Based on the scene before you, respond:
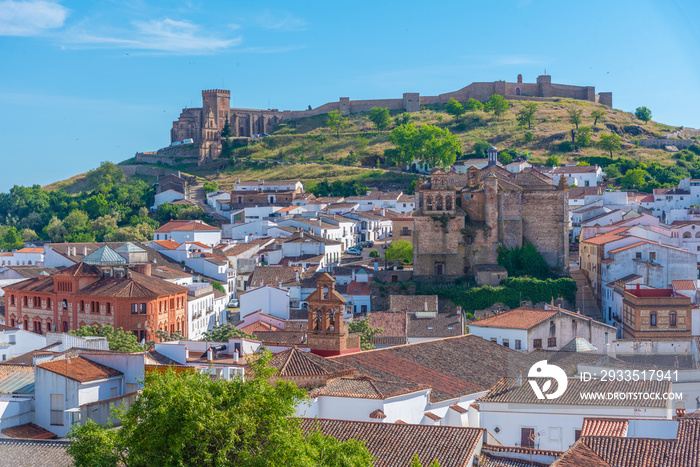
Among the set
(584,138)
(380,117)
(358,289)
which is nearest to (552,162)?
(584,138)

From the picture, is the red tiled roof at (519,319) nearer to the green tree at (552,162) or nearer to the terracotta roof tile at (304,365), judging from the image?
the terracotta roof tile at (304,365)

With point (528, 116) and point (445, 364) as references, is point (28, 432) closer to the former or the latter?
point (445, 364)

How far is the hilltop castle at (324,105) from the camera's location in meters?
111

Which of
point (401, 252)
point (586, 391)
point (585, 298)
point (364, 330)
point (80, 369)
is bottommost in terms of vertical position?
point (585, 298)

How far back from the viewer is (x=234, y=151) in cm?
10575

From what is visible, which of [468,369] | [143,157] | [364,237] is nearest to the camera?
[468,369]

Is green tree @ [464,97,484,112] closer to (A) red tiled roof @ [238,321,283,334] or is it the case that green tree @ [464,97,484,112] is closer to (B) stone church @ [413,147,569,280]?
(B) stone church @ [413,147,569,280]

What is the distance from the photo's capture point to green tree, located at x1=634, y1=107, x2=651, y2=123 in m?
111

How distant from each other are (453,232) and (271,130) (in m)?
71.0

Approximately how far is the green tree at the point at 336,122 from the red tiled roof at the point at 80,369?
289ft

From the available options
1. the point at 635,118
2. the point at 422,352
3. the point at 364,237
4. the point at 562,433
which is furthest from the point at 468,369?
the point at 635,118

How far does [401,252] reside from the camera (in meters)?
56.2

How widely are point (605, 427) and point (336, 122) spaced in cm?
9366

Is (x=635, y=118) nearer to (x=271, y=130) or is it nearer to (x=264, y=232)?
(x=271, y=130)
